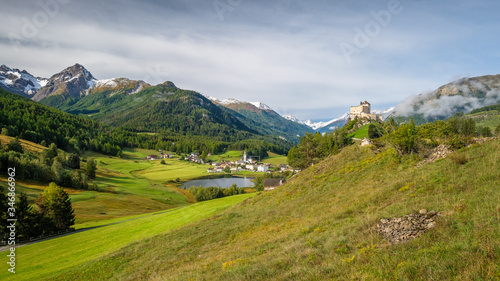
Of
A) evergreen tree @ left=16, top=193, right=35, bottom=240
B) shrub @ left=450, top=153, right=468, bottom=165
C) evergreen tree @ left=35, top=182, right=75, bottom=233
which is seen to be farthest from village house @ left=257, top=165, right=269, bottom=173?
shrub @ left=450, top=153, right=468, bottom=165

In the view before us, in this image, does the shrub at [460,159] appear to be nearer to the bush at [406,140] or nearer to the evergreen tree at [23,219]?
the bush at [406,140]

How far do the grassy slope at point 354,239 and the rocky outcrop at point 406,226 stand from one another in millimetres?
350

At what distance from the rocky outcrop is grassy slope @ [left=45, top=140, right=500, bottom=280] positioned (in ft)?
1.15

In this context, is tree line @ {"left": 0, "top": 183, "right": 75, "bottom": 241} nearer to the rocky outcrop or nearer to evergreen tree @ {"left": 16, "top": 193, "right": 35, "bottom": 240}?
evergreen tree @ {"left": 16, "top": 193, "right": 35, "bottom": 240}

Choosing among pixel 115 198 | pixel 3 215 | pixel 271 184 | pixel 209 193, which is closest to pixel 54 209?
pixel 3 215

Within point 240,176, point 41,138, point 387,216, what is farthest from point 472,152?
point 41,138

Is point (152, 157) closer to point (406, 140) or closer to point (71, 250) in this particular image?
point (71, 250)

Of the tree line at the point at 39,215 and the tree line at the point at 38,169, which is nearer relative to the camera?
the tree line at the point at 39,215

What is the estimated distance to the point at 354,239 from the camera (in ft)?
30.4

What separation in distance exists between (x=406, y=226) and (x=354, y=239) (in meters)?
2.03

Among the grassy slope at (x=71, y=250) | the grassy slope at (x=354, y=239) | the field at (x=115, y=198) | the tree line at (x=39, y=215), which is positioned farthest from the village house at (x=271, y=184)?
the tree line at (x=39, y=215)

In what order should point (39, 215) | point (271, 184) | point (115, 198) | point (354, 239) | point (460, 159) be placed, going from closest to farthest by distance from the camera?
point (354, 239) → point (460, 159) → point (39, 215) → point (271, 184) → point (115, 198)

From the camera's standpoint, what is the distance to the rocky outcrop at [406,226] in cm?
829

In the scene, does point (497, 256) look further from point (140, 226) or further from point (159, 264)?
point (140, 226)
